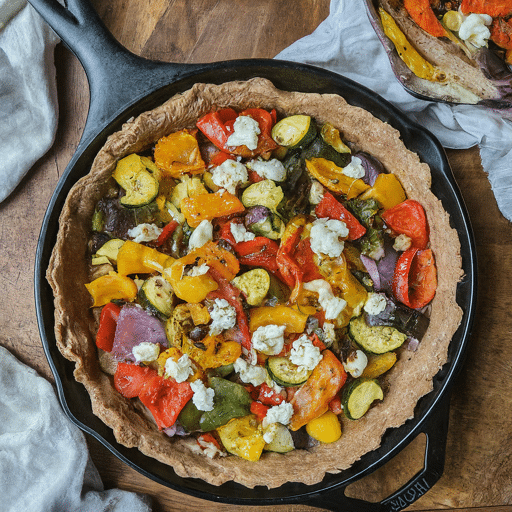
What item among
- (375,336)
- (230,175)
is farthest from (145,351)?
(375,336)

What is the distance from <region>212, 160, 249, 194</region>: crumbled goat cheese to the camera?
2.50 meters

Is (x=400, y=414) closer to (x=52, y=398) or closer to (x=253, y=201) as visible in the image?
(x=253, y=201)

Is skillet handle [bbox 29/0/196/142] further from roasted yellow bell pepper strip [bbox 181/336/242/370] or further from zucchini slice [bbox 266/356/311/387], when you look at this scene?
zucchini slice [bbox 266/356/311/387]

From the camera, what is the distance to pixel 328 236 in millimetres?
2412

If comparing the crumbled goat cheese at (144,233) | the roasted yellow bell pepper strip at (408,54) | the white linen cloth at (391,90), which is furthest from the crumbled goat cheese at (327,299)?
the roasted yellow bell pepper strip at (408,54)

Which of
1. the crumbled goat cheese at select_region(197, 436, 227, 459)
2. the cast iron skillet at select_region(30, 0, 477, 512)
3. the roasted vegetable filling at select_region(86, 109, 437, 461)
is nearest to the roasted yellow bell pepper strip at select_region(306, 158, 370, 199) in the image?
the roasted vegetable filling at select_region(86, 109, 437, 461)

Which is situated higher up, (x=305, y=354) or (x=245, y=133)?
(x=245, y=133)

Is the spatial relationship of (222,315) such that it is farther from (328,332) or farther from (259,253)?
(328,332)

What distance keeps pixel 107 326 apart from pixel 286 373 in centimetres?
100

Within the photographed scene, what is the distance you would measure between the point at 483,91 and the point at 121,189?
209cm

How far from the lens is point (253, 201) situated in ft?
8.39

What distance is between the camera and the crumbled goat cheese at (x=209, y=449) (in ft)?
8.69

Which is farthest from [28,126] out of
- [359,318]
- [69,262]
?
[359,318]

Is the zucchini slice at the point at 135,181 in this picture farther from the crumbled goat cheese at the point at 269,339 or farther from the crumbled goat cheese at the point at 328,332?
the crumbled goat cheese at the point at 328,332
